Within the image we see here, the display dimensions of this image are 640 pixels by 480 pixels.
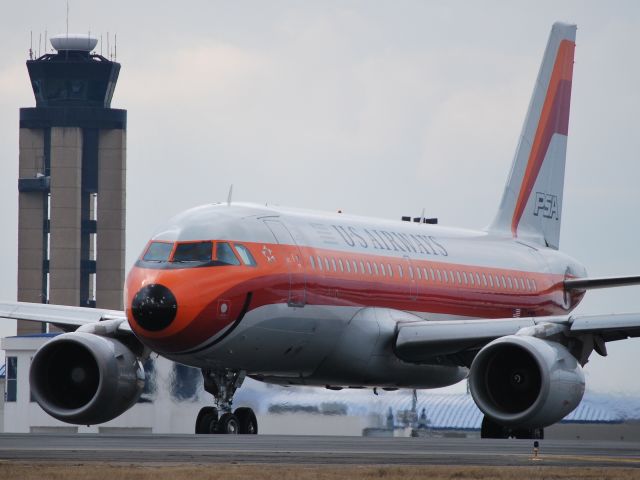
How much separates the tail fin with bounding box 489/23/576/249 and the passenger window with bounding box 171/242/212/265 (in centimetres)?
1414

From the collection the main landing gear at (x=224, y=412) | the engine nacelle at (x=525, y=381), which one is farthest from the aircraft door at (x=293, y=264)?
the engine nacelle at (x=525, y=381)

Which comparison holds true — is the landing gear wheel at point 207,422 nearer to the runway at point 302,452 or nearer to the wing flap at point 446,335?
the runway at point 302,452

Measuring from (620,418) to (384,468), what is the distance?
16912 mm

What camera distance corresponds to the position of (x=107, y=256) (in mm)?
119312

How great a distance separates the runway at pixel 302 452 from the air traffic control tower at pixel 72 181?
89460 mm

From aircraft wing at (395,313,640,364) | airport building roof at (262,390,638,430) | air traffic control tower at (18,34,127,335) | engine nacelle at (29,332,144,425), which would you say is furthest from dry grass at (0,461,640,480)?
air traffic control tower at (18,34,127,335)

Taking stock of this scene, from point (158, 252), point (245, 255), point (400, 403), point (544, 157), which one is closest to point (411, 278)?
point (400, 403)

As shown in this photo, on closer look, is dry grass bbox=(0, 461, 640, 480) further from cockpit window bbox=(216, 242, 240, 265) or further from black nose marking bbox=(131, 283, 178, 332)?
cockpit window bbox=(216, 242, 240, 265)

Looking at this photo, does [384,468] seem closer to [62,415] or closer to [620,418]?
[62,415]

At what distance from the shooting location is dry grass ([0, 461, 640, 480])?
18141 mm

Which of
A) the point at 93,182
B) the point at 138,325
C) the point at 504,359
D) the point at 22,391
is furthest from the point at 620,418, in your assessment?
the point at 93,182

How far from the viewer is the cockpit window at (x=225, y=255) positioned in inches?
1168

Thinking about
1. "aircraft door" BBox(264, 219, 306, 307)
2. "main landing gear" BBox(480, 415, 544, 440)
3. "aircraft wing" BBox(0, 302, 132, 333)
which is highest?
"aircraft door" BBox(264, 219, 306, 307)

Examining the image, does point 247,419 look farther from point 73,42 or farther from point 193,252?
point 73,42
